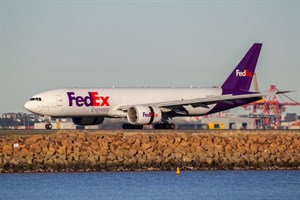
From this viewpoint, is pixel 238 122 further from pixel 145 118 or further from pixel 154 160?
pixel 154 160

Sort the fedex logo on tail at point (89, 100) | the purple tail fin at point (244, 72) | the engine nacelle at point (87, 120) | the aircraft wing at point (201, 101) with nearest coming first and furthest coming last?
the fedex logo on tail at point (89, 100)
the aircraft wing at point (201, 101)
the engine nacelle at point (87, 120)
the purple tail fin at point (244, 72)

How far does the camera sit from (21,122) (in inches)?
5704

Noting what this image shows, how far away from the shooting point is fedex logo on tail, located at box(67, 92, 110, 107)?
7419 centimetres

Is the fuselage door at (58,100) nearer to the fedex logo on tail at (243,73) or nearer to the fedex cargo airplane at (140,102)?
the fedex cargo airplane at (140,102)

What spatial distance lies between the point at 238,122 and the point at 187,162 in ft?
301

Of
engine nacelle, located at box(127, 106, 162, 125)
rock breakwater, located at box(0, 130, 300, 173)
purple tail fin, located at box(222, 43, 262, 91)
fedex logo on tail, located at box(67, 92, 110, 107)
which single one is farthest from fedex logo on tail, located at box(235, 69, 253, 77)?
rock breakwater, located at box(0, 130, 300, 173)

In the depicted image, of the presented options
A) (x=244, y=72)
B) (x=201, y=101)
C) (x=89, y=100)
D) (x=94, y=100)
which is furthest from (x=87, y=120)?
(x=244, y=72)

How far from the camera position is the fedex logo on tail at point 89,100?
243ft

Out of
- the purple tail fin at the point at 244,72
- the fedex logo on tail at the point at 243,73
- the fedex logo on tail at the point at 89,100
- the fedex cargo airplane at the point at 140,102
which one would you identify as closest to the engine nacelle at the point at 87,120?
the fedex cargo airplane at the point at 140,102

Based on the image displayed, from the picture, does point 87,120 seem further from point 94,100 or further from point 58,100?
point 58,100

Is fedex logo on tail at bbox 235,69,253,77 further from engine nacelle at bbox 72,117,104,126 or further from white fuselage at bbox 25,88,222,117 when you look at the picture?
engine nacelle at bbox 72,117,104,126

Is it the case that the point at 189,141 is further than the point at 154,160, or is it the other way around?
the point at 189,141

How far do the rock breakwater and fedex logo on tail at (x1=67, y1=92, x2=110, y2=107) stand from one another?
13469mm

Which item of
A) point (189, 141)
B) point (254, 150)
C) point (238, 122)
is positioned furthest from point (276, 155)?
point (238, 122)
